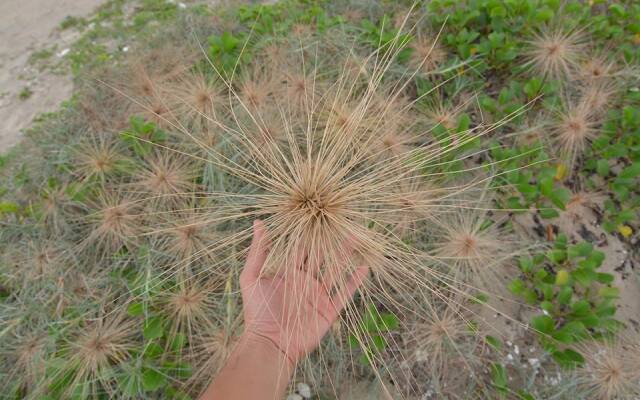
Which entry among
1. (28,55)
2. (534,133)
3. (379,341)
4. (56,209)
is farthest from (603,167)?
(28,55)

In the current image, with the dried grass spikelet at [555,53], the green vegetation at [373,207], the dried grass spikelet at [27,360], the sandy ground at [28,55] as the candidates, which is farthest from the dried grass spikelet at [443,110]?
the sandy ground at [28,55]

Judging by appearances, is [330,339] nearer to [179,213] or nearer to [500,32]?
[179,213]

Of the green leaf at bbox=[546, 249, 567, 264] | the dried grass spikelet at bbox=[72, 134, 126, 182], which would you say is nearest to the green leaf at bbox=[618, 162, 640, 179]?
the green leaf at bbox=[546, 249, 567, 264]

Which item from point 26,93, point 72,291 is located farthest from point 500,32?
point 26,93

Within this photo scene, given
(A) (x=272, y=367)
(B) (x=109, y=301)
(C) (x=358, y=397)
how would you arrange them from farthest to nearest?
(B) (x=109, y=301) → (C) (x=358, y=397) → (A) (x=272, y=367)

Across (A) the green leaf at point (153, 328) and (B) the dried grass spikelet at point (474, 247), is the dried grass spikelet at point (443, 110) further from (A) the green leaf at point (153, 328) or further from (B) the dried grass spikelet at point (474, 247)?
(A) the green leaf at point (153, 328)
